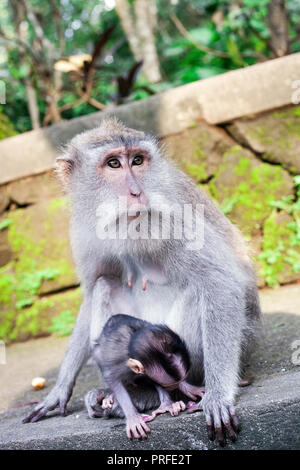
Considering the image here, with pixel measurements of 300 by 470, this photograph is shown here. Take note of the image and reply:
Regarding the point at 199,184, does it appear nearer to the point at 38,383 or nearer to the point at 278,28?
the point at 278,28

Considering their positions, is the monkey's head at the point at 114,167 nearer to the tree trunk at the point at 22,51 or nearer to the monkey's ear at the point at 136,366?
the monkey's ear at the point at 136,366

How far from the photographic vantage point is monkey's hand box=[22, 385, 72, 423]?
2682 millimetres

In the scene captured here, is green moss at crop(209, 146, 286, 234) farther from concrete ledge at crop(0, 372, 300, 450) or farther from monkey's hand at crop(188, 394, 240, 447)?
monkey's hand at crop(188, 394, 240, 447)

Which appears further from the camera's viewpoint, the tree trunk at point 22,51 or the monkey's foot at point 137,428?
the tree trunk at point 22,51

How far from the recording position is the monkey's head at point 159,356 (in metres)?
2.15

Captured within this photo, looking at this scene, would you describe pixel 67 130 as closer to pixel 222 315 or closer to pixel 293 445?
pixel 222 315

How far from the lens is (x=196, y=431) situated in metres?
1.99

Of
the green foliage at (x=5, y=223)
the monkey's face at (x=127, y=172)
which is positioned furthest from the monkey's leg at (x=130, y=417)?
the green foliage at (x=5, y=223)

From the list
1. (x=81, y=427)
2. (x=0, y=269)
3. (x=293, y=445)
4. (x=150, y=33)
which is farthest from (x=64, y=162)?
(x=150, y=33)

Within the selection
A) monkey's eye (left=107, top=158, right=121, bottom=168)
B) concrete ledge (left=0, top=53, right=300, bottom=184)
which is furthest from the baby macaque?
concrete ledge (left=0, top=53, right=300, bottom=184)

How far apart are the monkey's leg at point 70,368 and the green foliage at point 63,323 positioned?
6.46 ft

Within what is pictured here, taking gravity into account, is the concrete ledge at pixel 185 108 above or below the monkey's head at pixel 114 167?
above

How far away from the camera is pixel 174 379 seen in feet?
7.22

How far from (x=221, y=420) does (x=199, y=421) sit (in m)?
0.10
